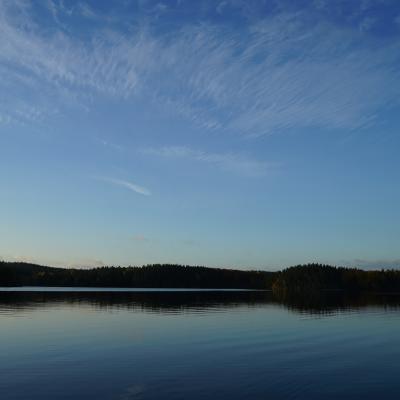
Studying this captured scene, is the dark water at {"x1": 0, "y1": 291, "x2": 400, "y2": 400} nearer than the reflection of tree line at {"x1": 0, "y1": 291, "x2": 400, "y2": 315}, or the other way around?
the dark water at {"x1": 0, "y1": 291, "x2": 400, "y2": 400}

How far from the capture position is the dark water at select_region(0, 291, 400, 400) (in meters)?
30.7

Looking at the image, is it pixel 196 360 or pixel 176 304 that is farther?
pixel 176 304

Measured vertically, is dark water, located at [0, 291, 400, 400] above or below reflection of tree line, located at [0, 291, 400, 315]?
below

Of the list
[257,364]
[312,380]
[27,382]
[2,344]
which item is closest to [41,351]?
[2,344]

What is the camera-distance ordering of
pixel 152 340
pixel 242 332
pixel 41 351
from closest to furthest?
pixel 41 351 < pixel 152 340 < pixel 242 332

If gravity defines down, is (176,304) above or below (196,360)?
above

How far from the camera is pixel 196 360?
4181cm

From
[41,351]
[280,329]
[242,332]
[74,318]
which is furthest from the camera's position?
[74,318]

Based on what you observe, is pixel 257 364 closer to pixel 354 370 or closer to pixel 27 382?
pixel 354 370

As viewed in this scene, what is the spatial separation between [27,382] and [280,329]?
41.8 meters

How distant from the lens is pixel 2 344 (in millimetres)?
48844

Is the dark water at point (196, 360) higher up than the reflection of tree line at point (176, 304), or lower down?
lower down

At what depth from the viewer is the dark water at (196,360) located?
3066cm

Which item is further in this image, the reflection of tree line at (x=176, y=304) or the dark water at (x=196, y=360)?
the reflection of tree line at (x=176, y=304)
